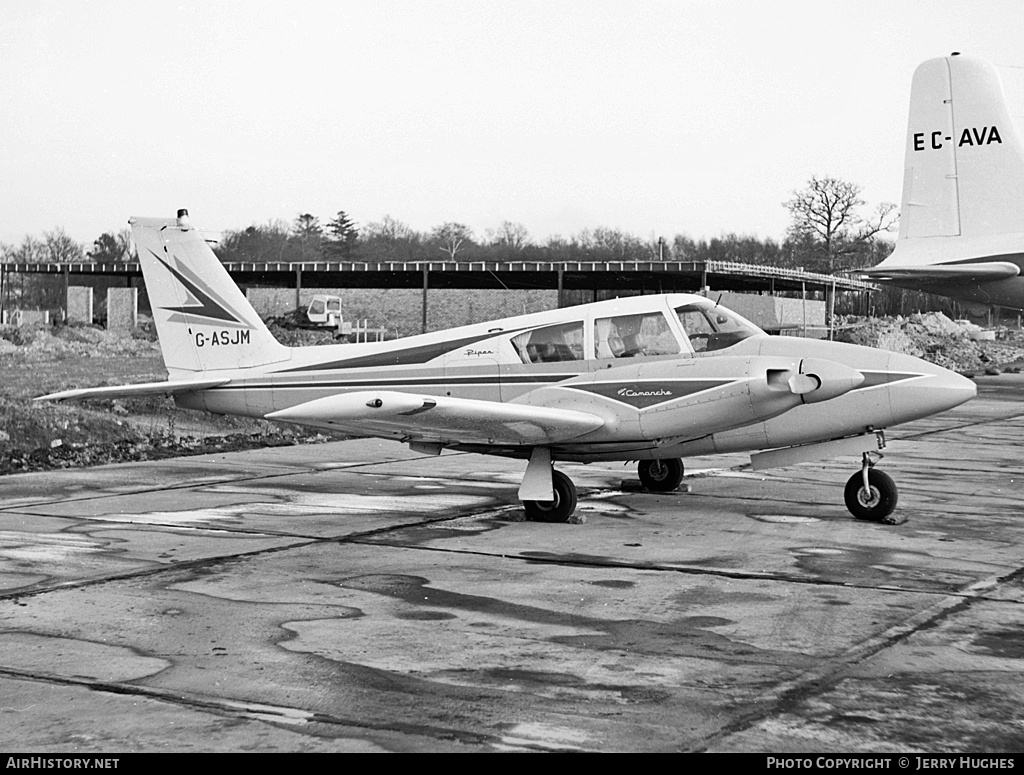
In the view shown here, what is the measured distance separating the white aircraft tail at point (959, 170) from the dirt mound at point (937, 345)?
18.0 meters

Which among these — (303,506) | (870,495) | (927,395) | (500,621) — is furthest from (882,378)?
(303,506)

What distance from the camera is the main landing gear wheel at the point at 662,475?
1309cm

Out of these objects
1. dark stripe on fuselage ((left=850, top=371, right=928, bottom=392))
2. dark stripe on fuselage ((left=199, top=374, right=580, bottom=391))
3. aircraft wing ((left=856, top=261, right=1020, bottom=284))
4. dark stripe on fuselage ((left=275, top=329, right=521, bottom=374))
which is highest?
aircraft wing ((left=856, top=261, right=1020, bottom=284))

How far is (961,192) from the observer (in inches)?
955

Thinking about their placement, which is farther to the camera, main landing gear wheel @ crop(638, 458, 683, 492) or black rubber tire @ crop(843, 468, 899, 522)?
main landing gear wheel @ crop(638, 458, 683, 492)

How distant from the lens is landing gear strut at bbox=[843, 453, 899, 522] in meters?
11.0

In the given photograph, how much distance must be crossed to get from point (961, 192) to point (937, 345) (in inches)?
1071

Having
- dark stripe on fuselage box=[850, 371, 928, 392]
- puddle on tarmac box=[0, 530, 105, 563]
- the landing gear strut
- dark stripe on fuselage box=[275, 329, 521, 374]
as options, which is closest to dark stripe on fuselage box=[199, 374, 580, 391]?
dark stripe on fuselage box=[275, 329, 521, 374]

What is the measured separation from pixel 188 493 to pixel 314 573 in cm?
467

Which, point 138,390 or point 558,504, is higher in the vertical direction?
point 138,390

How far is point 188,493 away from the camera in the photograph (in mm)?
12742

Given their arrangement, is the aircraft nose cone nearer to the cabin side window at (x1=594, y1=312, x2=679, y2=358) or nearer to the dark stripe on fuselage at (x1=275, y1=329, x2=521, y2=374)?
the cabin side window at (x1=594, y1=312, x2=679, y2=358)

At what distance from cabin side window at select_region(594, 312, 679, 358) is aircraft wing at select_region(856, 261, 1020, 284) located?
12549 mm

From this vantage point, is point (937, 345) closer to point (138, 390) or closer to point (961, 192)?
point (961, 192)
